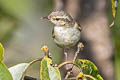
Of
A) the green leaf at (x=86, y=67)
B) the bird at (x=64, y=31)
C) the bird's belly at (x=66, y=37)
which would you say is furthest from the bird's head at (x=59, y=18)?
the green leaf at (x=86, y=67)

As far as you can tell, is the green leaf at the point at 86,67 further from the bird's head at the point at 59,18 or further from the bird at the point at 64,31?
the bird's head at the point at 59,18

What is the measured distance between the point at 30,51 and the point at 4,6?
131 centimetres

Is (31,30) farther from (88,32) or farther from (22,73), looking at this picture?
(22,73)

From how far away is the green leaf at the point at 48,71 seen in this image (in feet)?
7.39

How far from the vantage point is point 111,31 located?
577 cm

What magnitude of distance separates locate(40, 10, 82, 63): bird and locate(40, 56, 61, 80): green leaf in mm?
625

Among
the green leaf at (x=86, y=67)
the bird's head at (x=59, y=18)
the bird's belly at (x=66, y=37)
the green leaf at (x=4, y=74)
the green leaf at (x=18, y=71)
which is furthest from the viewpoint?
the bird's head at (x=59, y=18)

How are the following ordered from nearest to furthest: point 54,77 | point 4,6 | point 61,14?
point 54,77 → point 61,14 → point 4,6

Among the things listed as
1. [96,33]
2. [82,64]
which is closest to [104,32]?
[96,33]

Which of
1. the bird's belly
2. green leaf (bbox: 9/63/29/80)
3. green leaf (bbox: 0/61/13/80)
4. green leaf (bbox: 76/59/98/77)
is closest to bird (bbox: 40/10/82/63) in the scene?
the bird's belly

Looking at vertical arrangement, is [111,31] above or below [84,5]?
below

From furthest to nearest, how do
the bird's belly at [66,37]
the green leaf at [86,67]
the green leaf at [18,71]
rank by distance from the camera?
1. the bird's belly at [66,37]
2. the green leaf at [86,67]
3. the green leaf at [18,71]

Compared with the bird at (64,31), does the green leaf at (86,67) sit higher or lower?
lower

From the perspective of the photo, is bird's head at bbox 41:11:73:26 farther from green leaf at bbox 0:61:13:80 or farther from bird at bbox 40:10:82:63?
green leaf at bbox 0:61:13:80
